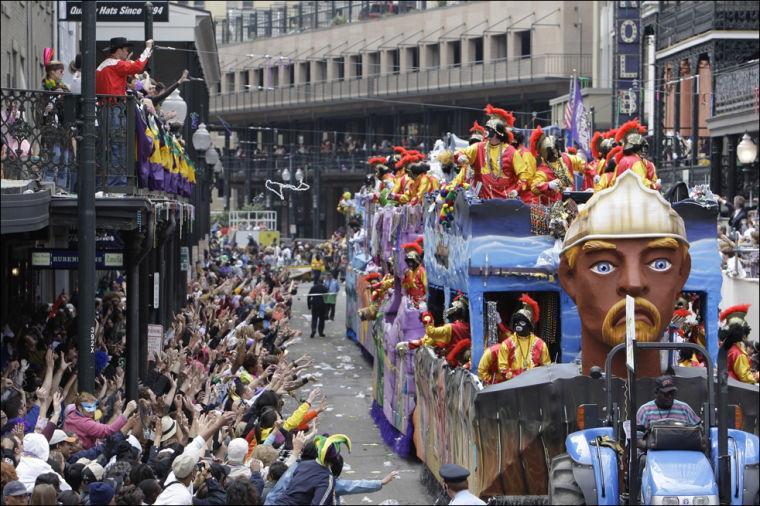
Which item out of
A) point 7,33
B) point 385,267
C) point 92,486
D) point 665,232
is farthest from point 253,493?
point 385,267

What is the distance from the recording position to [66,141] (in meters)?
13.1

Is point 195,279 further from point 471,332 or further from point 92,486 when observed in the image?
point 92,486

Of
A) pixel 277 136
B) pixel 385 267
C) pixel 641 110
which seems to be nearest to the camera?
pixel 385 267

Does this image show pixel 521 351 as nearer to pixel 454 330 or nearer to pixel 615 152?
pixel 454 330

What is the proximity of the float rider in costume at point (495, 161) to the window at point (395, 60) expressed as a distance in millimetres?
58561

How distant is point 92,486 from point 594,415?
3.99 meters

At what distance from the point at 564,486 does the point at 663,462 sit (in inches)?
44.1

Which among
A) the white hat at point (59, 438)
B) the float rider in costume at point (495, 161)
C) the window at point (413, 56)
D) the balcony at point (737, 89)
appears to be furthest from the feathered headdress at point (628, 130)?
the window at point (413, 56)

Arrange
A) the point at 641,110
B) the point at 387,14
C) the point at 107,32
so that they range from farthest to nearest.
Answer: the point at 387,14, the point at 641,110, the point at 107,32

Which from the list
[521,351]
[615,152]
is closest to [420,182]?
[615,152]

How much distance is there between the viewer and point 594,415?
449 inches

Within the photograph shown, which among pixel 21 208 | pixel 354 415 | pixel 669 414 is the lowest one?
pixel 354 415

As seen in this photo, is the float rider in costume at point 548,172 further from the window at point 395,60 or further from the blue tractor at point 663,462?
the window at point 395,60

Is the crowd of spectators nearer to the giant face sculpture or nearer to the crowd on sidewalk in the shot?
the crowd on sidewalk
